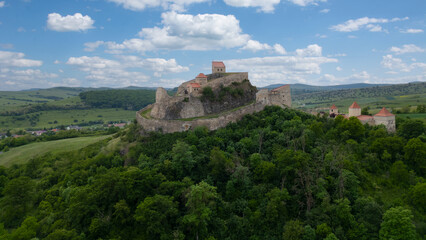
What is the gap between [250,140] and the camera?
134 feet

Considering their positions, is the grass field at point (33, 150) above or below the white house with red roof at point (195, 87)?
below

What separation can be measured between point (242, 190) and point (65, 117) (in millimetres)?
158283

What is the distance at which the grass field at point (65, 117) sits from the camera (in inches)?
5452

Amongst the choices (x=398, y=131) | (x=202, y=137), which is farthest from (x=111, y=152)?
(x=398, y=131)

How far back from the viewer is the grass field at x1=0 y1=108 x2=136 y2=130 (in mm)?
138475

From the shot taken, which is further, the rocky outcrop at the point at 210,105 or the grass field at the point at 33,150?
the grass field at the point at 33,150

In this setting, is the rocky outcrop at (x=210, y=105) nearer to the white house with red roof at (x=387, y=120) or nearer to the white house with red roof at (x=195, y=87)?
the white house with red roof at (x=195, y=87)

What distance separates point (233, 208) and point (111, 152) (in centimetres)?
2802

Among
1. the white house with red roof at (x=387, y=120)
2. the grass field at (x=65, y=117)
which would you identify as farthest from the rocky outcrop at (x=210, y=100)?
the grass field at (x=65, y=117)

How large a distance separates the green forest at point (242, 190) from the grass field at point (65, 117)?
113 meters

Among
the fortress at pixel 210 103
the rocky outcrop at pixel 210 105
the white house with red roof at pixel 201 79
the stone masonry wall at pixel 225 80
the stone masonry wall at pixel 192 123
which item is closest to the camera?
the stone masonry wall at pixel 192 123

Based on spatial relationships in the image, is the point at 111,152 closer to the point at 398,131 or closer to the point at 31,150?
the point at 31,150

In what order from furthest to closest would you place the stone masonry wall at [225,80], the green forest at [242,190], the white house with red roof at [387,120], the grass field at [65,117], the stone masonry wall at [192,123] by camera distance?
the grass field at [65,117] → the stone masonry wall at [225,80] → the white house with red roof at [387,120] → the stone masonry wall at [192,123] → the green forest at [242,190]

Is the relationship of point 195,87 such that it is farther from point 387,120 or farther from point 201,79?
point 387,120
